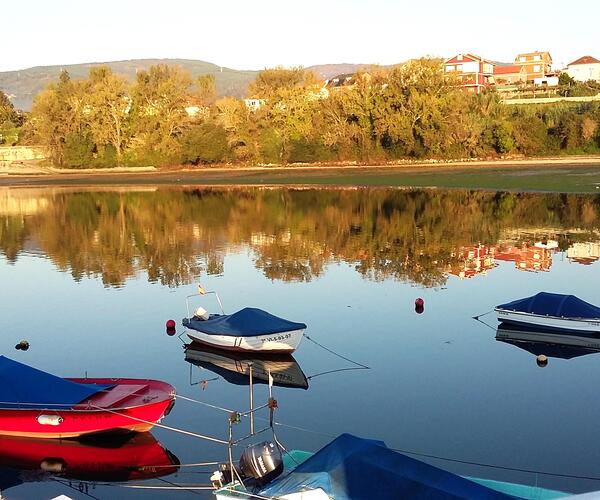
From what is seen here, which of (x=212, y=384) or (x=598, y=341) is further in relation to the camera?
(x=598, y=341)

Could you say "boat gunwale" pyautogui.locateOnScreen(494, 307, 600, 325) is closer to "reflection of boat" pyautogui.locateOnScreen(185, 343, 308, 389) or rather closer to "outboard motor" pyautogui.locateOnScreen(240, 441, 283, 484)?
"reflection of boat" pyautogui.locateOnScreen(185, 343, 308, 389)

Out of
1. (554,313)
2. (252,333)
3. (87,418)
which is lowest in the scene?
(87,418)

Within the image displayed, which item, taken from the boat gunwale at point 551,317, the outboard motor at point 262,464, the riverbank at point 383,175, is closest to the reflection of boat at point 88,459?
the outboard motor at point 262,464

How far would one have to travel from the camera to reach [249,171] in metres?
120

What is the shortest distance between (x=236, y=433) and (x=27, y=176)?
403ft

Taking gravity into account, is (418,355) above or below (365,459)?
below

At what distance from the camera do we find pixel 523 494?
14.5 metres

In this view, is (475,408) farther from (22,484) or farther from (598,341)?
(22,484)

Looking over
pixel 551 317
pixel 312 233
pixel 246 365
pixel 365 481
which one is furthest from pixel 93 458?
pixel 312 233

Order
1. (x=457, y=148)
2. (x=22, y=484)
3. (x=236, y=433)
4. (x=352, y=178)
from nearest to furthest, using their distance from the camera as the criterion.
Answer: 1. (x=22, y=484)
2. (x=236, y=433)
3. (x=352, y=178)
4. (x=457, y=148)

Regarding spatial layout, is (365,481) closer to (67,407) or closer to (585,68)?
(67,407)

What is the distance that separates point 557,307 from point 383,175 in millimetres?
72133

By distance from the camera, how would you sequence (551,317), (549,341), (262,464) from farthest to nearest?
(551,317) < (549,341) < (262,464)

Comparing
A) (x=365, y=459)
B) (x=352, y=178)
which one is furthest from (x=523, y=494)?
(x=352, y=178)
